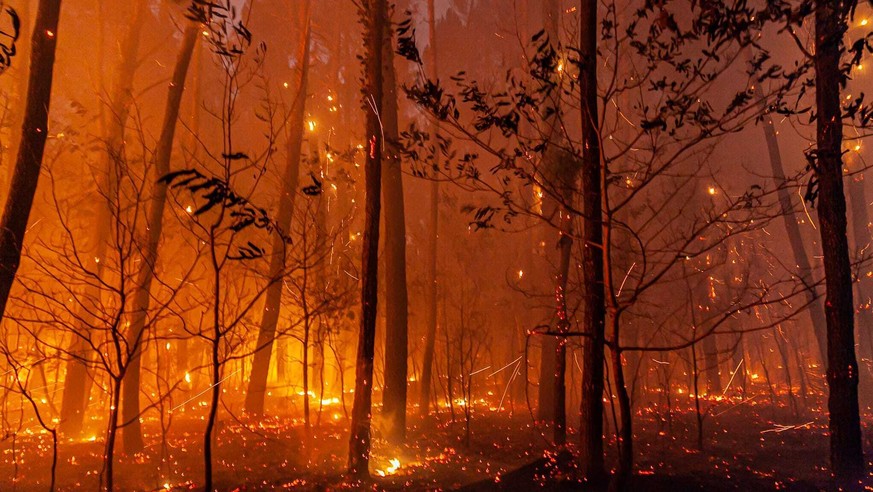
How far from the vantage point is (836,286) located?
906 cm

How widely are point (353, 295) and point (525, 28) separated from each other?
516 inches

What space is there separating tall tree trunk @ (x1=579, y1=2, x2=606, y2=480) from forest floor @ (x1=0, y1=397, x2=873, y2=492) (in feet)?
2.48

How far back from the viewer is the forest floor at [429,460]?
842 cm

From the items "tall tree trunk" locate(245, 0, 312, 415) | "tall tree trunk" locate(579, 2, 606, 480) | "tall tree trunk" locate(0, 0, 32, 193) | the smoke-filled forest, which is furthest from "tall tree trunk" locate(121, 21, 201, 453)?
"tall tree trunk" locate(579, 2, 606, 480)

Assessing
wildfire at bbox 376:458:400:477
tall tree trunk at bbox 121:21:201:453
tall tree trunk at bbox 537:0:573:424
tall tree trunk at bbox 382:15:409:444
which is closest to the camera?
wildfire at bbox 376:458:400:477

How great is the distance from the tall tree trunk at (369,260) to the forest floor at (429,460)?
0.69 metres

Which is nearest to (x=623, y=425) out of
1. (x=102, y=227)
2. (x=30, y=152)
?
(x=30, y=152)

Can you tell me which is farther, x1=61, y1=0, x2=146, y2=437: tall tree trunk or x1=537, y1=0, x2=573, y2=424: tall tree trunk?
x1=61, y1=0, x2=146, y2=437: tall tree trunk

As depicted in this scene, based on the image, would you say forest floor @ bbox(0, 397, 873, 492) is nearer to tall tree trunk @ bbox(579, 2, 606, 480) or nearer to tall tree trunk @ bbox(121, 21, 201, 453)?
tall tree trunk @ bbox(121, 21, 201, 453)

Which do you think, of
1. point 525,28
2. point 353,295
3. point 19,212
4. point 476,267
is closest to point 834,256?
point 353,295

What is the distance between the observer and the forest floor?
8422 millimetres

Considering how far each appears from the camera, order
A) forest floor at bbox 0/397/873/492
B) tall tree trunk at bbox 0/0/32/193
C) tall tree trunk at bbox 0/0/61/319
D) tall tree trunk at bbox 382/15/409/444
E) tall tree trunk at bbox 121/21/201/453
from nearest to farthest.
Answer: tall tree trunk at bbox 0/0/61/319
forest floor at bbox 0/397/873/492
tall tree trunk at bbox 121/21/201/453
tall tree trunk at bbox 382/15/409/444
tall tree trunk at bbox 0/0/32/193

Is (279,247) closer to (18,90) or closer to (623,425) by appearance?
(18,90)

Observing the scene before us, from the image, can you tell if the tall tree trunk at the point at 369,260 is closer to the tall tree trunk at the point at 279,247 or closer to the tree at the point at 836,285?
the tall tree trunk at the point at 279,247
